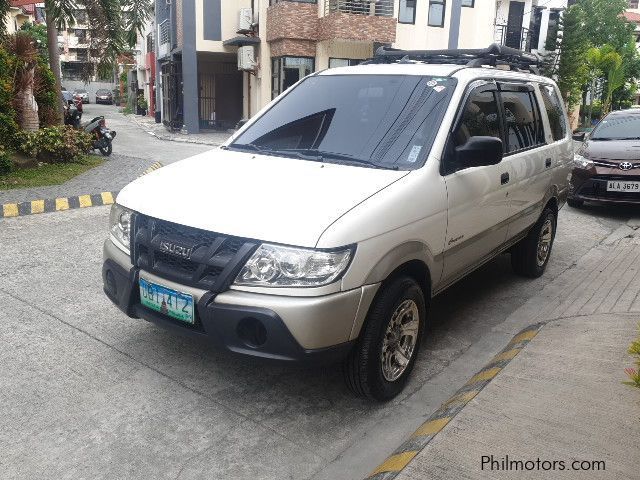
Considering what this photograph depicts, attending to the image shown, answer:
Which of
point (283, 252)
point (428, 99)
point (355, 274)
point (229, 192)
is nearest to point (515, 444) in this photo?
point (355, 274)

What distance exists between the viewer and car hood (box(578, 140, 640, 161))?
8.59m

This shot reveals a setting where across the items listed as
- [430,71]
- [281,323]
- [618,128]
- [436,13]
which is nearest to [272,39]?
[436,13]

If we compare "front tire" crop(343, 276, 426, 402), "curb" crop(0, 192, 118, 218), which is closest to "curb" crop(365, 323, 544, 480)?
"front tire" crop(343, 276, 426, 402)

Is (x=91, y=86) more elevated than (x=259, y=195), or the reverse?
(x=259, y=195)

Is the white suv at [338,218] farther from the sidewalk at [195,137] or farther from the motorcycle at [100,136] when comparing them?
the sidewalk at [195,137]

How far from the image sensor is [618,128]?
31.8 feet

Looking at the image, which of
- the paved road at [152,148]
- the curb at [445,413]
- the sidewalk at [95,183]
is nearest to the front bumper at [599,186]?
the curb at [445,413]

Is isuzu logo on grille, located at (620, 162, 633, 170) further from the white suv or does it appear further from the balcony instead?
the balcony

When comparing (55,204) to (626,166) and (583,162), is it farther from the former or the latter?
(626,166)

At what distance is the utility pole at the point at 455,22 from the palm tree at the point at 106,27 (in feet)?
48.9

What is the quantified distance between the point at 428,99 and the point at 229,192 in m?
1.61

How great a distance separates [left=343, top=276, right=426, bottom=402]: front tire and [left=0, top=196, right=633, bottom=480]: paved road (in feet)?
0.57

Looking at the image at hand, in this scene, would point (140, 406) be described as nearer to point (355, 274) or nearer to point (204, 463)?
point (204, 463)

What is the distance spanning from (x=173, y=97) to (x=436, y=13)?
1199 cm
